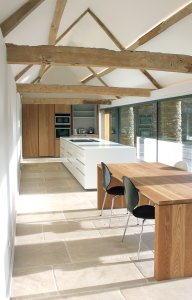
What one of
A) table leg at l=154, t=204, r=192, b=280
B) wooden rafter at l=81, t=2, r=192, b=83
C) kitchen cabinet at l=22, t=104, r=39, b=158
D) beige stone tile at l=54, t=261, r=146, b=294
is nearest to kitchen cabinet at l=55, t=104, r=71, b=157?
kitchen cabinet at l=22, t=104, r=39, b=158

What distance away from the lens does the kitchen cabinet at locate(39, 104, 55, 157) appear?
11586mm

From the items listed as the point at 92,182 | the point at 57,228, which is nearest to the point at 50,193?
the point at 92,182

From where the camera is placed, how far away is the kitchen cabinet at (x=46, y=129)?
38.0 ft

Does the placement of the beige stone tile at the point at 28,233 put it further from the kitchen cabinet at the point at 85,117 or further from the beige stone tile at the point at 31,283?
the kitchen cabinet at the point at 85,117

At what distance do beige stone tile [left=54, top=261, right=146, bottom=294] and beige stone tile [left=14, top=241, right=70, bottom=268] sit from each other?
0.18 m

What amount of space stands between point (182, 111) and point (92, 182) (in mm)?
2345

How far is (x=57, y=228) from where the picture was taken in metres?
4.23

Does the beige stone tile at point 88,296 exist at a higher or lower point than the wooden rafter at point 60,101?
lower

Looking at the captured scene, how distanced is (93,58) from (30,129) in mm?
8103

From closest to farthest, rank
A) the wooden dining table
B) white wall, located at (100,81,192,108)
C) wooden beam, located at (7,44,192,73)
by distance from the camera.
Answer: the wooden dining table < wooden beam, located at (7,44,192,73) < white wall, located at (100,81,192,108)

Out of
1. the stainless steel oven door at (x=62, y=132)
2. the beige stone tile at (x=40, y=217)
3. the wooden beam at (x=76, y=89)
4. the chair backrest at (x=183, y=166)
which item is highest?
the wooden beam at (x=76, y=89)

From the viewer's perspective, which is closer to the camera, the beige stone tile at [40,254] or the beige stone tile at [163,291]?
the beige stone tile at [163,291]

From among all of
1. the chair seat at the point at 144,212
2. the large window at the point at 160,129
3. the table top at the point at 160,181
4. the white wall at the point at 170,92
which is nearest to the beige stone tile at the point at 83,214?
the table top at the point at 160,181

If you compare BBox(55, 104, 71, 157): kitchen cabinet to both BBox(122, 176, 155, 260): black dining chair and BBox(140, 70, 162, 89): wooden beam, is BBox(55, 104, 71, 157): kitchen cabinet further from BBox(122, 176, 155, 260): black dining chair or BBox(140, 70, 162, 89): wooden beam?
BBox(122, 176, 155, 260): black dining chair
